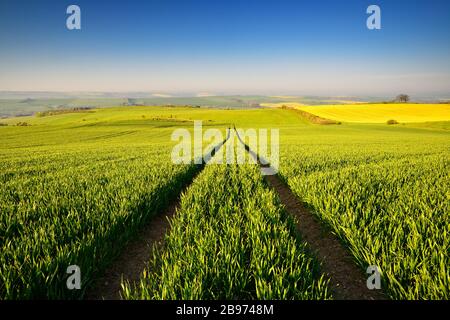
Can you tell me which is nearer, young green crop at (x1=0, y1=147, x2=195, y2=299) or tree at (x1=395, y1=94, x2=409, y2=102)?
young green crop at (x1=0, y1=147, x2=195, y2=299)

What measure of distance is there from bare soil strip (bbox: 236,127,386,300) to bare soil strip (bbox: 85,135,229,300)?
9.59 ft

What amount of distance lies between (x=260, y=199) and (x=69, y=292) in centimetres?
471

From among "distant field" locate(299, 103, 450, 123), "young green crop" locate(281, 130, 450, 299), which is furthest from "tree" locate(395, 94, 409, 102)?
"young green crop" locate(281, 130, 450, 299)

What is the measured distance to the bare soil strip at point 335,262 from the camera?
12.1 ft

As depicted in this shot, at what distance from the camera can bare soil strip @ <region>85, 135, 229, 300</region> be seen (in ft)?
12.3

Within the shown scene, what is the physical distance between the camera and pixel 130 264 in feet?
14.9

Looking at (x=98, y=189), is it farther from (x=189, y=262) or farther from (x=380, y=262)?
(x=380, y=262)

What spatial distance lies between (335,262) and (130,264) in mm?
3746

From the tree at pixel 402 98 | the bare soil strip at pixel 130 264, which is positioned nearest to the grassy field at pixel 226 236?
the bare soil strip at pixel 130 264

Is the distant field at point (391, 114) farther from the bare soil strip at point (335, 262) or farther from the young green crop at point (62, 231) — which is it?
the young green crop at point (62, 231)

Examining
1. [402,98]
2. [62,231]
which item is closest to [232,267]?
[62,231]

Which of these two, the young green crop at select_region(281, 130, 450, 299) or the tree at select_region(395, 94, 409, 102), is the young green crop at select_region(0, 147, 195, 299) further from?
the tree at select_region(395, 94, 409, 102)
